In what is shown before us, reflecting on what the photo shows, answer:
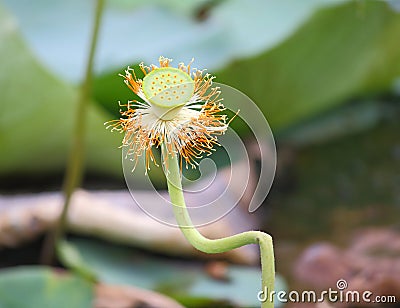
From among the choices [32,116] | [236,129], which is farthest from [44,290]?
[236,129]

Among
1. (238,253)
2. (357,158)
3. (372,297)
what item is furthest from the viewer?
(357,158)

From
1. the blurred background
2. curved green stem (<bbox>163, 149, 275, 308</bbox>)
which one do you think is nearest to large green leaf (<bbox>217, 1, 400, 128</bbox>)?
the blurred background

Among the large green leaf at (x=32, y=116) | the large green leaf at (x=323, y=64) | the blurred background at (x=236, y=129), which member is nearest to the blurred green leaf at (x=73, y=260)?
the blurred background at (x=236, y=129)

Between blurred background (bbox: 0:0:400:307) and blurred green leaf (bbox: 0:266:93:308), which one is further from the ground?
blurred background (bbox: 0:0:400:307)

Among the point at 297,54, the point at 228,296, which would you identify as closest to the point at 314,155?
the point at 297,54

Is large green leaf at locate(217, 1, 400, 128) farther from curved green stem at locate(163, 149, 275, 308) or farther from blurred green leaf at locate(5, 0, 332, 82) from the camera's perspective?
curved green stem at locate(163, 149, 275, 308)

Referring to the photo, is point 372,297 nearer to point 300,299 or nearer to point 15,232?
point 300,299

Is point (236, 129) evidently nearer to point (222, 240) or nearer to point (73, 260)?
point (73, 260)
